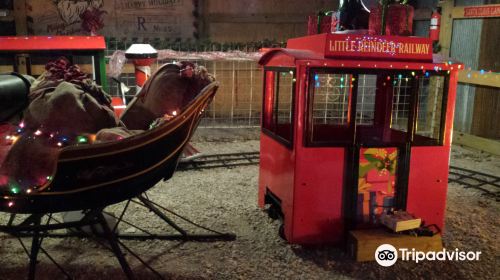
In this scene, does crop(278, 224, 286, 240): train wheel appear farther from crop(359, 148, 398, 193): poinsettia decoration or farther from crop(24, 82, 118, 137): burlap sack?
crop(24, 82, 118, 137): burlap sack

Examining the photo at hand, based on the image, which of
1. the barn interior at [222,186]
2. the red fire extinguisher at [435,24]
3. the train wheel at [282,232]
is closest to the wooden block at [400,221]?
the barn interior at [222,186]

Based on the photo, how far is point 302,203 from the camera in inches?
138

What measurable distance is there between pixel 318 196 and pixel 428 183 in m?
0.99

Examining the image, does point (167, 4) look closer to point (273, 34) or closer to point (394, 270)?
point (273, 34)

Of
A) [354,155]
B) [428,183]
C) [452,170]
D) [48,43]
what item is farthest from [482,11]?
[48,43]

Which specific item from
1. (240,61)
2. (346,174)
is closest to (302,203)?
(346,174)

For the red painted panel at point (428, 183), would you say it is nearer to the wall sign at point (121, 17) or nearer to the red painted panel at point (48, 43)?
the red painted panel at point (48, 43)

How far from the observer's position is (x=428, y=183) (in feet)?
12.1

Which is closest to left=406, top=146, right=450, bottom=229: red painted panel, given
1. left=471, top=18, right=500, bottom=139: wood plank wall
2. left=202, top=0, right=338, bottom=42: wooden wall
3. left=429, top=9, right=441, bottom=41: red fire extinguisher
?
left=471, top=18, right=500, bottom=139: wood plank wall

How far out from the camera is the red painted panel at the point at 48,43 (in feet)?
16.5

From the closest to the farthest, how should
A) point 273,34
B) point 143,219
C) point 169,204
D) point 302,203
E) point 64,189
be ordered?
point 64,189 < point 302,203 < point 143,219 < point 169,204 < point 273,34

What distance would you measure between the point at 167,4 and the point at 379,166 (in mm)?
8173

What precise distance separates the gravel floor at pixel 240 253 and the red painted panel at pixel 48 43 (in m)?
2.00
